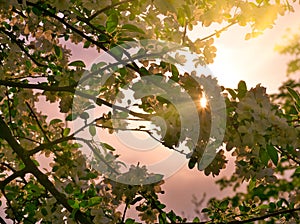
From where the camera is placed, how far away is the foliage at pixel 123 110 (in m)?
3.23

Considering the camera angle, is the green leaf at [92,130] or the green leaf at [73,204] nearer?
the green leaf at [73,204]

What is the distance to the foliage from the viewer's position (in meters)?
3.23

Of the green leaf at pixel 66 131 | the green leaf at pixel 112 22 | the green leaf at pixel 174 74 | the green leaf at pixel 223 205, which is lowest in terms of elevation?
the green leaf at pixel 223 205


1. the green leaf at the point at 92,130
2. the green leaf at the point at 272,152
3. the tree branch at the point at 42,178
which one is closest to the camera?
the green leaf at the point at 272,152

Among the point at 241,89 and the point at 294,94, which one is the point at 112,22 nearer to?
the point at 241,89

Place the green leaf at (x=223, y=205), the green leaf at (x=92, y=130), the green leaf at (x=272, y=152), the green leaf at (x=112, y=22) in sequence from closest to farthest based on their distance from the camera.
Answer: the green leaf at (x=272, y=152), the green leaf at (x=112, y=22), the green leaf at (x=223, y=205), the green leaf at (x=92, y=130)

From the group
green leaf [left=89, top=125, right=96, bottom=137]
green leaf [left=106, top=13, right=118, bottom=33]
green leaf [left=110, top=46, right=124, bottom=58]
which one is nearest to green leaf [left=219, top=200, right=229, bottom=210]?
green leaf [left=89, top=125, right=96, bottom=137]

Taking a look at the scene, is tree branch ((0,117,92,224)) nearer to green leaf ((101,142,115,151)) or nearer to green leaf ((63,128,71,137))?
green leaf ((101,142,115,151))

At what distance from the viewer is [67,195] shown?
4418 millimetres

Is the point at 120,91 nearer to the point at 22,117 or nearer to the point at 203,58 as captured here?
the point at 203,58

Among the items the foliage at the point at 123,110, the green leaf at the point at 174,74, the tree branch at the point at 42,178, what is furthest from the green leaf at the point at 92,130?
the green leaf at the point at 174,74

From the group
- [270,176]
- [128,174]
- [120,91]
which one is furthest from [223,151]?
[120,91]

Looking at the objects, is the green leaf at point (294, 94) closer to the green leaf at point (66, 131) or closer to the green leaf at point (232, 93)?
the green leaf at point (232, 93)

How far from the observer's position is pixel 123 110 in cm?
378
